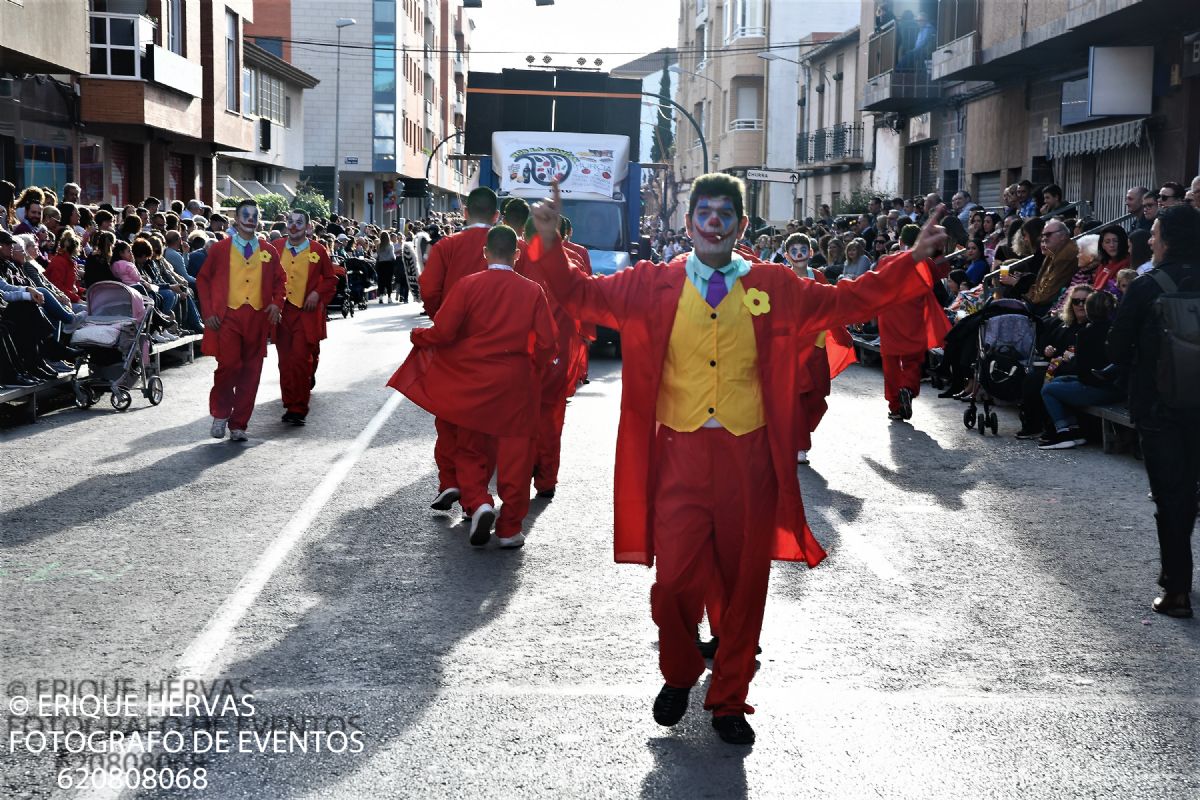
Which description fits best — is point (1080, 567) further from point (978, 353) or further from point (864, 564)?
point (978, 353)

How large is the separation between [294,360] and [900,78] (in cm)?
2342

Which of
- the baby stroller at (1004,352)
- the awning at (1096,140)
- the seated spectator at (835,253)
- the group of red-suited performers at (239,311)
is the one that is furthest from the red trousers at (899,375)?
the awning at (1096,140)

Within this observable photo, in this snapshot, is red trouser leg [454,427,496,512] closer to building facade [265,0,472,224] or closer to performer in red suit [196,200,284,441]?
performer in red suit [196,200,284,441]

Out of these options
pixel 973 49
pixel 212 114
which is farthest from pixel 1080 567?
pixel 212 114

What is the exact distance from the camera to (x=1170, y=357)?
7332 millimetres

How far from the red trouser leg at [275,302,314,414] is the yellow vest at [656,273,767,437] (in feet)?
29.4

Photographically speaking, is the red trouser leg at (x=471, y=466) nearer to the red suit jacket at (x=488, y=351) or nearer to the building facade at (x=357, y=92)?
the red suit jacket at (x=488, y=351)

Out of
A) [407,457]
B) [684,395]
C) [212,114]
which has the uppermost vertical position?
[212,114]

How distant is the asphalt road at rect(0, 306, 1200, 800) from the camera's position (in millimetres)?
5008

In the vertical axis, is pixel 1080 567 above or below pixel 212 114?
below

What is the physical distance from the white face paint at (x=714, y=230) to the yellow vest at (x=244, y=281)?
8100 millimetres

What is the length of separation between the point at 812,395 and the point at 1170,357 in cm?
475

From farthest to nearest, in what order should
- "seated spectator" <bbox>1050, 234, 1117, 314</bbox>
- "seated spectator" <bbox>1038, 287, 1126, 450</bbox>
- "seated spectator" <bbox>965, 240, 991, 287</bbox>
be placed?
"seated spectator" <bbox>965, 240, 991, 287</bbox>
"seated spectator" <bbox>1050, 234, 1117, 314</bbox>
"seated spectator" <bbox>1038, 287, 1126, 450</bbox>

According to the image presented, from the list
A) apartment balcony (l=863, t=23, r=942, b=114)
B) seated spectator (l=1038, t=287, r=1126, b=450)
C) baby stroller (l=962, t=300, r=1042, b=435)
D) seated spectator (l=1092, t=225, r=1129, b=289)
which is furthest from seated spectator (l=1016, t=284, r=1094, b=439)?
apartment balcony (l=863, t=23, r=942, b=114)
